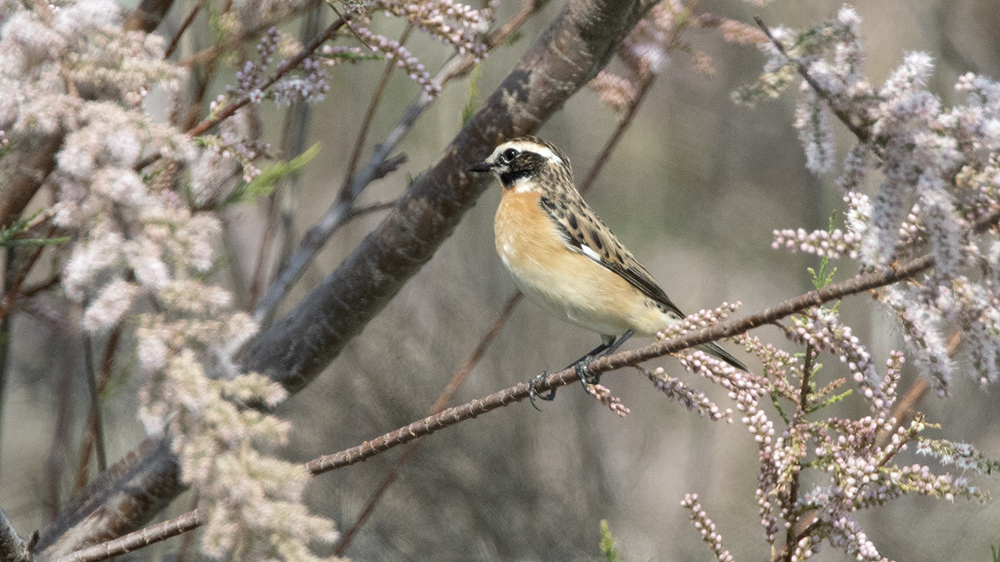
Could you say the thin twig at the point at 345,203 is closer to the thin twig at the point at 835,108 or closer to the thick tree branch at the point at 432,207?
the thick tree branch at the point at 432,207

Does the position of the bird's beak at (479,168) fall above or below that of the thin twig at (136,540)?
above

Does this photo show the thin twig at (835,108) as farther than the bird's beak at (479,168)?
No

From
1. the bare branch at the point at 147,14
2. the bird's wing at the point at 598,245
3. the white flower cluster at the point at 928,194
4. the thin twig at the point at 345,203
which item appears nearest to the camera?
the white flower cluster at the point at 928,194

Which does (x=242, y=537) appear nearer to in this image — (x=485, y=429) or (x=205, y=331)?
(x=205, y=331)

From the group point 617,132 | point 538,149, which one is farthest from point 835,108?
point 538,149

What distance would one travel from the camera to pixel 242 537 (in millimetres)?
999

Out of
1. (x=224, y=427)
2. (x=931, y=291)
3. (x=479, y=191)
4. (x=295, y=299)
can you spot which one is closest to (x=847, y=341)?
(x=931, y=291)

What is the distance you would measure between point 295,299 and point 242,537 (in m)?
3.90

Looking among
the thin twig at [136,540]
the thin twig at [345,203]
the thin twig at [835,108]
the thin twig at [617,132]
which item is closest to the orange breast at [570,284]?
the thin twig at [617,132]

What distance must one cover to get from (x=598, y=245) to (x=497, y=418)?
4.70ft

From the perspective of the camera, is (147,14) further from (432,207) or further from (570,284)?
(570,284)

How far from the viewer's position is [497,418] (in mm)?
4508

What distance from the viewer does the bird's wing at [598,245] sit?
11.2ft

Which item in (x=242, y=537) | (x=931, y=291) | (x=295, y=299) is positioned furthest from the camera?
(x=295, y=299)
